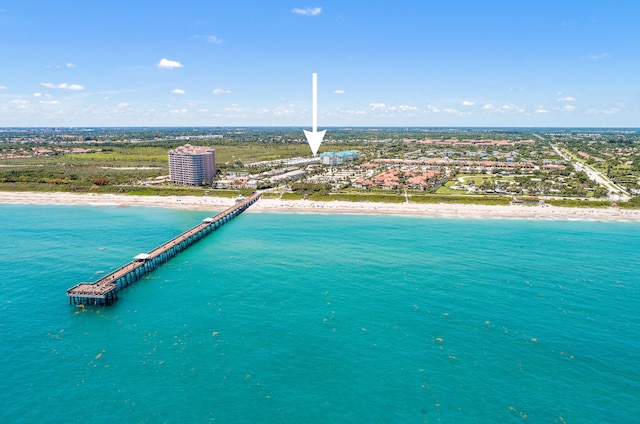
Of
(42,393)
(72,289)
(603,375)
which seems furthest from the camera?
(72,289)

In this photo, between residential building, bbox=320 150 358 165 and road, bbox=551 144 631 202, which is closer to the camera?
road, bbox=551 144 631 202

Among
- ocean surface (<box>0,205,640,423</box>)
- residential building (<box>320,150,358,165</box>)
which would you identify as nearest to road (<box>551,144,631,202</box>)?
ocean surface (<box>0,205,640,423</box>)

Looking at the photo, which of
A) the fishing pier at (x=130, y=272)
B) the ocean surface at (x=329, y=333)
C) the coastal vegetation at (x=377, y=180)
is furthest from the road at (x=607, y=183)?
the fishing pier at (x=130, y=272)

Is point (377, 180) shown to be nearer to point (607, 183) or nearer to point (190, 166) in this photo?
point (190, 166)

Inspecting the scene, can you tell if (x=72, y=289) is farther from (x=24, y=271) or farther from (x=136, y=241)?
(x=136, y=241)

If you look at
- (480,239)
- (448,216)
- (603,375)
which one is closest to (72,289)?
(603,375)

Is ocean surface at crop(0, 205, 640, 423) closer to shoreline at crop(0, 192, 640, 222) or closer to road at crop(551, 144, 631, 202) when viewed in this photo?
shoreline at crop(0, 192, 640, 222)
